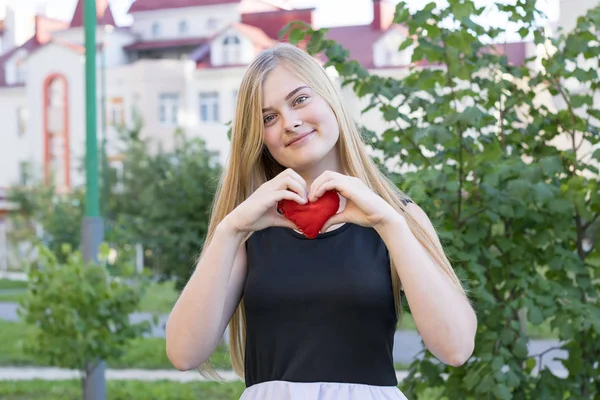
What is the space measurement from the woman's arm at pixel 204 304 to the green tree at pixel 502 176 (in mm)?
1609

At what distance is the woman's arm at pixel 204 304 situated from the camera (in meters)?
2.02

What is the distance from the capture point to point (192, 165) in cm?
1300

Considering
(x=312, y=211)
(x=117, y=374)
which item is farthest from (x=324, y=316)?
(x=117, y=374)

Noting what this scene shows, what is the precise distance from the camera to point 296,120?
2084 mm

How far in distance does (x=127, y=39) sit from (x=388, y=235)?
124ft

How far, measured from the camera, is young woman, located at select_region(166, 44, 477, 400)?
1972 mm

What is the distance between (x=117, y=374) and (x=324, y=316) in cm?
815

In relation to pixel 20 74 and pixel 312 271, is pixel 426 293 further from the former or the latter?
pixel 20 74

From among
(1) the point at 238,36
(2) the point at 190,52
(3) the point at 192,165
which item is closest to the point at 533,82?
(3) the point at 192,165

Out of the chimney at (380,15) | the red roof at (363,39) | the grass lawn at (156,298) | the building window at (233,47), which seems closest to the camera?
the grass lawn at (156,298)

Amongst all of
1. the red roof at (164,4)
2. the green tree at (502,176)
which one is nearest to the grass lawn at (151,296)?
the green tree at (502,176)

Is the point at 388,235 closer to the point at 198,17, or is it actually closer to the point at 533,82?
the point at 533,82

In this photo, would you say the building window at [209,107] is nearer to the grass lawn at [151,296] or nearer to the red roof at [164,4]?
the red roof at [164,4]

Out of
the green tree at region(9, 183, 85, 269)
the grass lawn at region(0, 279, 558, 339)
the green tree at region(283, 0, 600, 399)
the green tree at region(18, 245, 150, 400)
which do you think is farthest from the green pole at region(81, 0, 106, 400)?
the green tree at region(9, 183, 85, 269)
